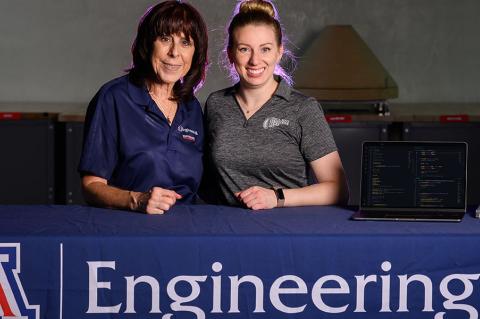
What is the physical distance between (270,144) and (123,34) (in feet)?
12.4

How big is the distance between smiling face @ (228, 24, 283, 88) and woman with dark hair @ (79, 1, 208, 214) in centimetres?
13

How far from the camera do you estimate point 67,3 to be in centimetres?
688

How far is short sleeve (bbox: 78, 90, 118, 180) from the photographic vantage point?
3.24m

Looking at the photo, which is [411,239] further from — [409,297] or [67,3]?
[67,3]

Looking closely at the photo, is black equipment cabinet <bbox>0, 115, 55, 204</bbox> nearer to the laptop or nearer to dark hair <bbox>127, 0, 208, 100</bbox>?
dark hair <bbox>127, 0, 208, 100</bbox>

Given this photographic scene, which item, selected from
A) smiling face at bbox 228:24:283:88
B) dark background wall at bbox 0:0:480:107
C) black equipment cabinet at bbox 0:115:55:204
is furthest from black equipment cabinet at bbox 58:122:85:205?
smiling face at bbox 228:24:283:88

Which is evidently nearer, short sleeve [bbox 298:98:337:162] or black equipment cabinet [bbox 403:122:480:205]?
short sleeve [bbox 298:98:337:162]

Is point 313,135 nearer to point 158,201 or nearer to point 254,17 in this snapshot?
point 254,17

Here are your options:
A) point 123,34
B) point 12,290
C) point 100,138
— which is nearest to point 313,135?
point 100,138

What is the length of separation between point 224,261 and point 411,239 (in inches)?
20.5

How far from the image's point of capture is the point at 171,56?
3297 millimetres

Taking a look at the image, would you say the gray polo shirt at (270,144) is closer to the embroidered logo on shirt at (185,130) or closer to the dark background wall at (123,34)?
the embroidered logo on shirt at (185,130)

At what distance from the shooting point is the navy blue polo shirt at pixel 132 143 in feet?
10.7

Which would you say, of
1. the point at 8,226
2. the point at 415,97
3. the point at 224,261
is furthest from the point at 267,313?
the point at 415,97
